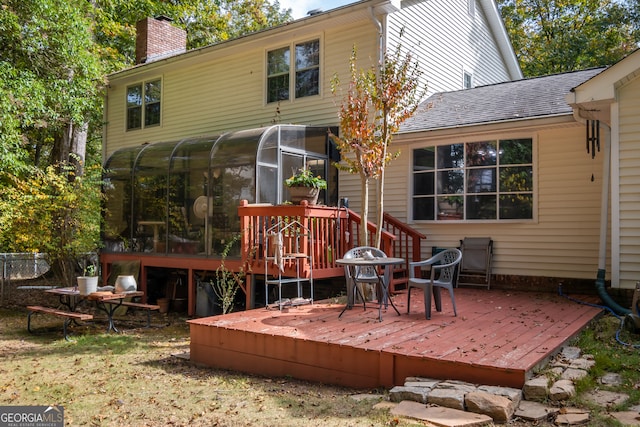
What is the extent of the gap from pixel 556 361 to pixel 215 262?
18.7 ft

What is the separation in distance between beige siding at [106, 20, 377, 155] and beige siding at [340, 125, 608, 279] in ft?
9.89

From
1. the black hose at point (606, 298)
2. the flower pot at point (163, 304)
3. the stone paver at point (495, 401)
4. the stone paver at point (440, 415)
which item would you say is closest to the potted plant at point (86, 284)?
the flower pot at point (163, 304)

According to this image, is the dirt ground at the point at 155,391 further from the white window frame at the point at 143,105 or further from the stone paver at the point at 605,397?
the white window frame at the point at 143,105

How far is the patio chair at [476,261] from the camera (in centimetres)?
869

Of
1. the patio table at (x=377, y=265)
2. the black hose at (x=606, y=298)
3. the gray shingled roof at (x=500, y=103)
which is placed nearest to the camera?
the patio table at (x=377, y=265)

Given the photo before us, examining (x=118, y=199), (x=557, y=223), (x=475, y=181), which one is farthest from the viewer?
(x=118, y=199)

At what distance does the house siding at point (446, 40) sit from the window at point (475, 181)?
6.29 feet

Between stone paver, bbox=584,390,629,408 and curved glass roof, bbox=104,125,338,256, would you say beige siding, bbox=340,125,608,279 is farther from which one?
stone paver, bbox=584,390,629,408

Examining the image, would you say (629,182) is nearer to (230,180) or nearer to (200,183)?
(230,180)

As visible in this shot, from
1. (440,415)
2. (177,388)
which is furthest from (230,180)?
(440,415)

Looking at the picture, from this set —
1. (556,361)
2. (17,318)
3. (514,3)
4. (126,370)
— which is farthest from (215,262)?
(514,3)

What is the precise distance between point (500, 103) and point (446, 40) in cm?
322

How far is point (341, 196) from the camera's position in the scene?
1023cm

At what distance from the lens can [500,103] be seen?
9375mm
